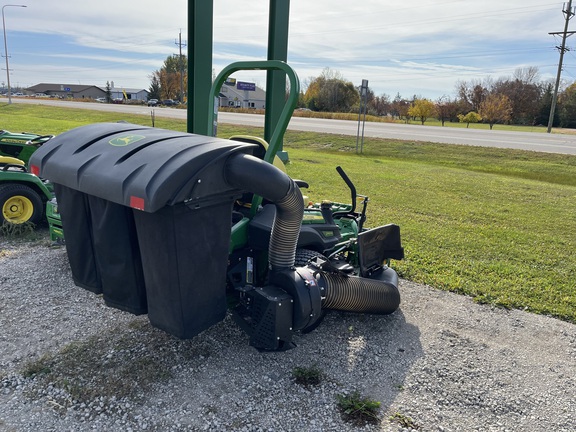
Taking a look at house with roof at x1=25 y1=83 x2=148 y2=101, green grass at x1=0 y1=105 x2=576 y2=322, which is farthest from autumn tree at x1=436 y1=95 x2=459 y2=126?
house with roof at x1=25 y1=83 x2=148 y2=101

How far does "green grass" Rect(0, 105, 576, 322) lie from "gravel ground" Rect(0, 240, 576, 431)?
0.78m

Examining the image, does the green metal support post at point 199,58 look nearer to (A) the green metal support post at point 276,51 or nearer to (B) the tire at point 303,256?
(A) the green metal support post at point 276,51

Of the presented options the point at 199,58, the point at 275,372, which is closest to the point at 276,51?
the point at 199,58

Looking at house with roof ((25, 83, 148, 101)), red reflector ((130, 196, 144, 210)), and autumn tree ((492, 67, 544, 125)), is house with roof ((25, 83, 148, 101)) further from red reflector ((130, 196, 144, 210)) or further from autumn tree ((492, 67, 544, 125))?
red reflector ((130, 196, 144, 210))

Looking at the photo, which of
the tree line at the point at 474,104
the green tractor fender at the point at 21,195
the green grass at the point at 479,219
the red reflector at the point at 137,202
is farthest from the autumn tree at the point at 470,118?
the red reflector at the point at 137,202

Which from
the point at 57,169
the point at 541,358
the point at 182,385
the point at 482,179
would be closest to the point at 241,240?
the point at 182,385

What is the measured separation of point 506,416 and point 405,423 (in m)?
0.65

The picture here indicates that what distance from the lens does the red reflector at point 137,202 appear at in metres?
2.21

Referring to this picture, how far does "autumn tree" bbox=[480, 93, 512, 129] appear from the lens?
46594 mm

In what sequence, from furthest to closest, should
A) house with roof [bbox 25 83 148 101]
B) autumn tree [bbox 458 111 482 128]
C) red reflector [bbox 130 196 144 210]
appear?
house with roof [bbox 25 83 148 101] < autumn tree [bbox 458 111 482 128] < red reflector [bbox 130 196 144 210]

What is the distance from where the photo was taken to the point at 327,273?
334 cm

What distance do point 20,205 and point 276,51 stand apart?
4130mm

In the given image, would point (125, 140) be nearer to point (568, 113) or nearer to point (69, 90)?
point (568, 113)

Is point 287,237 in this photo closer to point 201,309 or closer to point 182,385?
point 201,309
